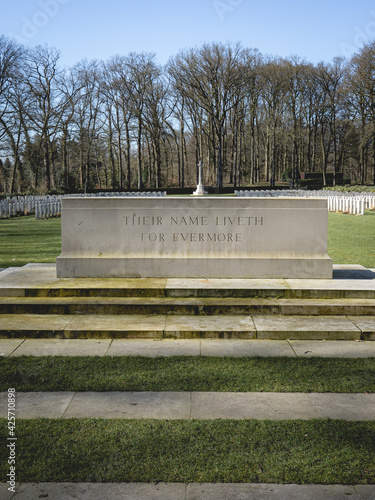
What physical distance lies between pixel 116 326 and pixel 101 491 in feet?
10.1

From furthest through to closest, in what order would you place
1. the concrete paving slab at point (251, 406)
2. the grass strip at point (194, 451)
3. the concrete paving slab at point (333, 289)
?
the concrete paving slab at point (333, 289), the concrete paving slab at point (251, 406), the grass strip at point (194, 451)

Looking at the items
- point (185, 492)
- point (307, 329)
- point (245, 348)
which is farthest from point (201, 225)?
point (185, 492)

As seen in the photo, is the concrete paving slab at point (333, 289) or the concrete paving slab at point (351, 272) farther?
the concrete paving slab at point (351, 272)

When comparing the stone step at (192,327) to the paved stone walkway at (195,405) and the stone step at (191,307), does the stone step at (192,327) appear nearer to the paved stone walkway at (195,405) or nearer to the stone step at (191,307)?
the stone step at (191,307)

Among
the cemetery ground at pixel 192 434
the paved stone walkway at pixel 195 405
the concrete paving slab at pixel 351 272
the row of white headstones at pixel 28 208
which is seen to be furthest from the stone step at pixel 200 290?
the row of white headstones at pixel 28 208

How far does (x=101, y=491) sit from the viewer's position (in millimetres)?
2922

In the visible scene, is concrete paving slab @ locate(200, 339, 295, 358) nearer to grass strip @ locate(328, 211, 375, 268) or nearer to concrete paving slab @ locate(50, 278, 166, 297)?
concrete paving slab @ locate(50, 278, 166, 297)

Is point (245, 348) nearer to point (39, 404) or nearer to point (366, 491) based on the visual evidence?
point (39, 404)

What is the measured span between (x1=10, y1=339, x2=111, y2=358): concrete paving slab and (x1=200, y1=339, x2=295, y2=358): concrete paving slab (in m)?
1.12

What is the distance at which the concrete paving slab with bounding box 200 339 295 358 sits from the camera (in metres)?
5.25

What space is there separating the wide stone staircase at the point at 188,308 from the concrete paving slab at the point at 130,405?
154 cm

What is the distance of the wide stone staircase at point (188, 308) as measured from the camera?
18.9 ft

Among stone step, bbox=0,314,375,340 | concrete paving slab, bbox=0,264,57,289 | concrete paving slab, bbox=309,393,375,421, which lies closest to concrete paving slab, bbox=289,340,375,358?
stone step, bbox=0,314,375,340

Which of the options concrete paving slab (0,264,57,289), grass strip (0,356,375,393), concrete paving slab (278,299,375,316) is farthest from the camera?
concrete paving slab (0,264,57,289)
